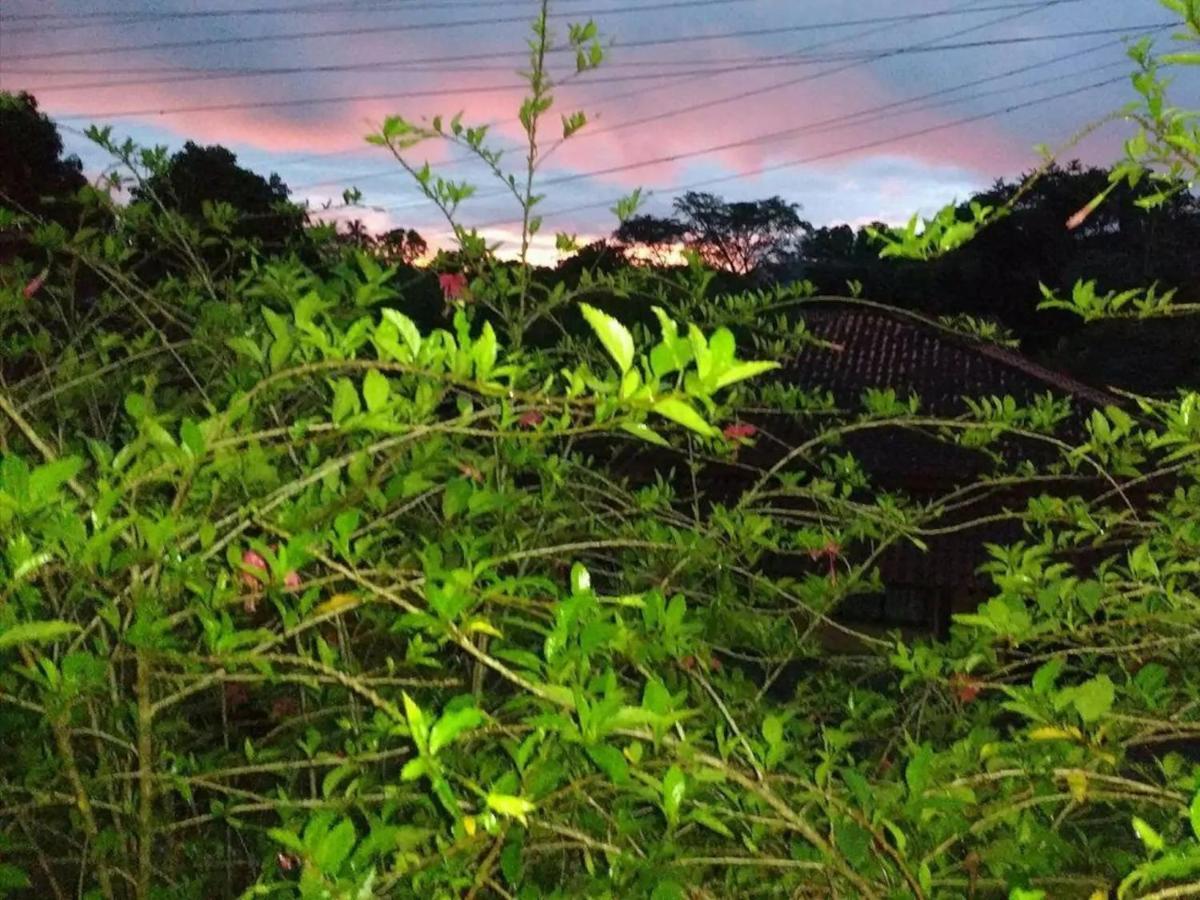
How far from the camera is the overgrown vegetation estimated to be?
1106 mm

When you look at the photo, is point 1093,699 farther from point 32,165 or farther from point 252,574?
point 32,165

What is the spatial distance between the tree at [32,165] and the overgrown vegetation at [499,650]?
18.7 ft

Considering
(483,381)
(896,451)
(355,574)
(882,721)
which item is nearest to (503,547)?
(355,574)

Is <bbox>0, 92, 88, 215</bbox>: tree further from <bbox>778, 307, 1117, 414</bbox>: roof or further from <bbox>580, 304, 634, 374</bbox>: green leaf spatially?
Answer: <bbox>580, 304, 634, 374</bbox>: green leaf

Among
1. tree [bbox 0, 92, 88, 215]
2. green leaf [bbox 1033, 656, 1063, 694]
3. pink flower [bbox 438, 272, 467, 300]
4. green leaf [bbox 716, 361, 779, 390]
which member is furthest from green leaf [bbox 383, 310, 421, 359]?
tree [bbox 0, 92, 88, 215]

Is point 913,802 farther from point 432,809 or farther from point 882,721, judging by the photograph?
point 882,721

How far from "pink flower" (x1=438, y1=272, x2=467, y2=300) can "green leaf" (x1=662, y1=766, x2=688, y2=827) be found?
64.4 inches

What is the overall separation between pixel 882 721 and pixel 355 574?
70.7 inches

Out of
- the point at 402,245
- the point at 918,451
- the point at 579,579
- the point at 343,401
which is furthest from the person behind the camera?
the point at 918,451

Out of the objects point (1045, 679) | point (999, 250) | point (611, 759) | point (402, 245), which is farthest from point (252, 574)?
point (999, 250)

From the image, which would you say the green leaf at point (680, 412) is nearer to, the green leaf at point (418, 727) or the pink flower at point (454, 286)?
the green leaf at point (418, 727)

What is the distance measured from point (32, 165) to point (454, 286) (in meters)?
7.92

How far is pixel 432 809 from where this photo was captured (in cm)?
145

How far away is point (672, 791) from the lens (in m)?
1.10
